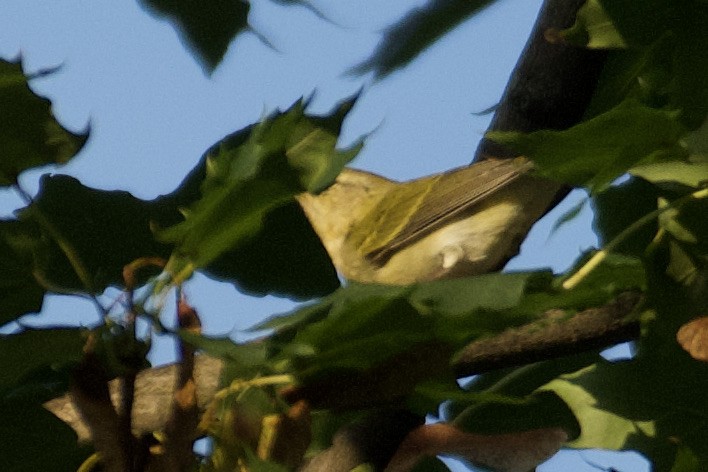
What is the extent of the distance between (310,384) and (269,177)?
0.75 ft

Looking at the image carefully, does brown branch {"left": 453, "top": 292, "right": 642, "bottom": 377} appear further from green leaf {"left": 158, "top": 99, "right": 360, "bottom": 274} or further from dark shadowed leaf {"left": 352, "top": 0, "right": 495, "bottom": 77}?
dark shadowed leaf {"left": 352, "top": 0, "right": 495, "bottom": 77}

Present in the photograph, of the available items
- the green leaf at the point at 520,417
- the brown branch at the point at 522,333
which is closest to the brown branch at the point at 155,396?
the brown branch at the point at 522,333

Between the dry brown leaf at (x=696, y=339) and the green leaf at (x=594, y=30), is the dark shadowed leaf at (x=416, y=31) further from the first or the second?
the dry brown leaf at (x=696, y=339)

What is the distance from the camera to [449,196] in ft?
9.25

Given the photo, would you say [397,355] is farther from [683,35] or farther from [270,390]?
[683,35]

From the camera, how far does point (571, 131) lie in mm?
1227

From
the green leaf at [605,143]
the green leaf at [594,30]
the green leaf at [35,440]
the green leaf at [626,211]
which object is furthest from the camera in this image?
the green leaf at [626,211]

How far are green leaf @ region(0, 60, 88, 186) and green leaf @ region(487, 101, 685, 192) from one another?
509 millimetres

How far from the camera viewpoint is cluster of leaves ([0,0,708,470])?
1100mm

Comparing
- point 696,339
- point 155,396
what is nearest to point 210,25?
point 155,396

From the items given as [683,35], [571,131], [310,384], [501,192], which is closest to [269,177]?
[310,384]

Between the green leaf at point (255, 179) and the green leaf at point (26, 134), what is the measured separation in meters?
0.20

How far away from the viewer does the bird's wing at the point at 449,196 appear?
98.6 inches

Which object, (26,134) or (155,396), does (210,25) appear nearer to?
(26,134)
